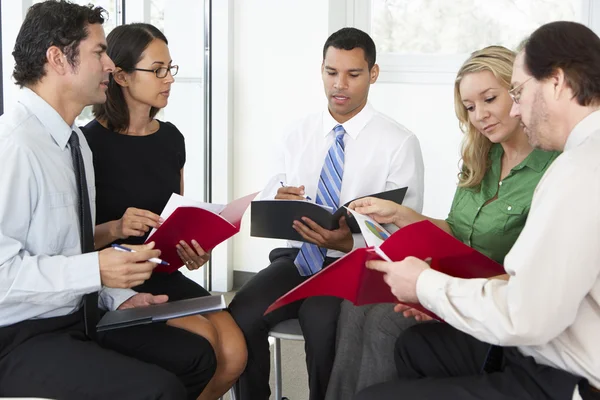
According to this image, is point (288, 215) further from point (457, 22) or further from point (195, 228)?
point (457, 22)

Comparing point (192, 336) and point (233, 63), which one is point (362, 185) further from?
point (233, 63)

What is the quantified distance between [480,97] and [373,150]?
1.73 feet

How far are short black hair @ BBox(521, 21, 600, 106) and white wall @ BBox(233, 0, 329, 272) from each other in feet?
8.51

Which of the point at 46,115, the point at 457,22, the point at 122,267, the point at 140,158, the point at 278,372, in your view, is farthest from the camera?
the point at 457,22

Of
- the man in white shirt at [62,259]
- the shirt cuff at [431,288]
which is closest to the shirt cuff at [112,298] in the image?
the man in white shirt at [62,259]

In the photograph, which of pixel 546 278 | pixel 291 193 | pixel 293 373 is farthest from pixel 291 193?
pixel 546 278

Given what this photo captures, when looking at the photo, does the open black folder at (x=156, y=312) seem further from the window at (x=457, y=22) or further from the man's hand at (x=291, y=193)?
the window at (x=457, y=22)

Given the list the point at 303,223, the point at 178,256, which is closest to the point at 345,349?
the point at 303,223

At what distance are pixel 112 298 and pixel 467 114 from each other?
47.8 inches

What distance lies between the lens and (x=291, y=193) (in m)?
2.36

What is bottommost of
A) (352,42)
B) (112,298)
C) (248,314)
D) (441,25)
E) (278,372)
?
(278,372)

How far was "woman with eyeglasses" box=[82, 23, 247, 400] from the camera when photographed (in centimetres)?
217

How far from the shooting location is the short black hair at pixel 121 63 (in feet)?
7.73

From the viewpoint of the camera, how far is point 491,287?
1.40m
